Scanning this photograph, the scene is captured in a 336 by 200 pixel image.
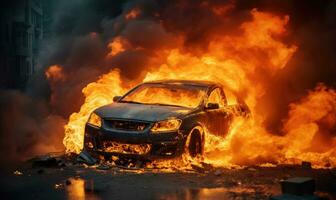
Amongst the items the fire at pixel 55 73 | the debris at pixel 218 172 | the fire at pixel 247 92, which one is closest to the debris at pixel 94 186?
the debris at pixel 218 172

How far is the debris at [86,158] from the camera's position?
11.3 m

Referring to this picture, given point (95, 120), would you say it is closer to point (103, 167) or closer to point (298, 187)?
point (103, 167)

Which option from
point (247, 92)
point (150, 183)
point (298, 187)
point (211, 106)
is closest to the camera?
point (298, 187)

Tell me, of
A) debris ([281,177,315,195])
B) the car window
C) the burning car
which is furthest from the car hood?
debris ([281,177,315,195])

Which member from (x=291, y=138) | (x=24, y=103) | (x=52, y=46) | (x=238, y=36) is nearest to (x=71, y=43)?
(x=52, y=46)

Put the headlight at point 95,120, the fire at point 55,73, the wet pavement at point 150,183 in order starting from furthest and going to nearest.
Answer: the fire at point 55,73 → the headlight at point 95,120 → the wet pavement at point 150,183

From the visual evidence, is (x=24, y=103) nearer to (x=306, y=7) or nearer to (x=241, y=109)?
(x=241, y=109)

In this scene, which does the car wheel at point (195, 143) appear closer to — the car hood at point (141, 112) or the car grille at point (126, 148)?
the car hood at point (141, 112)

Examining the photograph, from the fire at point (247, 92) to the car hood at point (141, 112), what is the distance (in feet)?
2.93

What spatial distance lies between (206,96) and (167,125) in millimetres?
1587

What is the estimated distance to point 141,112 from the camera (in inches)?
449

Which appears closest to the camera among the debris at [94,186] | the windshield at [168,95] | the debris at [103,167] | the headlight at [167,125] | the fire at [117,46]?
the debris at [94,186]

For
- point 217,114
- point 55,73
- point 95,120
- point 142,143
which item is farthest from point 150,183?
point 55,73

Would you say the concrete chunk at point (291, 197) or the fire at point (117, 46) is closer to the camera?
the concrete chunk at point (291, 197)
